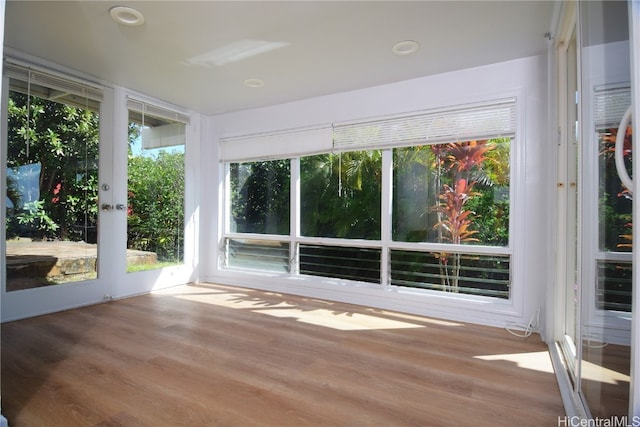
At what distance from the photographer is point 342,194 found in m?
3.84

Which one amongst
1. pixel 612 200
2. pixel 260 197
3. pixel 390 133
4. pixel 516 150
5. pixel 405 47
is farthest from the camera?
pixel 260 197

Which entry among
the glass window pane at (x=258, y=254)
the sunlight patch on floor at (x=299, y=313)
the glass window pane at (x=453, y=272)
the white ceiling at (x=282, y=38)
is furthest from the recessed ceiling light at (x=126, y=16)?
the glass window pane at (x=453, y=272)

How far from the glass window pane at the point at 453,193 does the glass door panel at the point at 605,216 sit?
1401 mm

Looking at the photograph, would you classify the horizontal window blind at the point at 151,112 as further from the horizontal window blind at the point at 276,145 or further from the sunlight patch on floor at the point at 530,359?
the sunlight patch on floor at the point at 530,359

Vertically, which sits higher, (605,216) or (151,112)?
(151,112)

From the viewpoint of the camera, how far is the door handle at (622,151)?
1059mm

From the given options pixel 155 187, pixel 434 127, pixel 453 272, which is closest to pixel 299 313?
pixel 453 272

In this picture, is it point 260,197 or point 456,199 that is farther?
point 260,197

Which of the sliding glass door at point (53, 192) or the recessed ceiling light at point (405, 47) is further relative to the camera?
the sliding glass door at point (53, 192)

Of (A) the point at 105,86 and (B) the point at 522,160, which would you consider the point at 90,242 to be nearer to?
(A) the point at 105,86

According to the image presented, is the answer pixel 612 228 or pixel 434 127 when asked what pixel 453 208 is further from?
pixel 612 228

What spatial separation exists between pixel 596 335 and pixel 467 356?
0.97 meters

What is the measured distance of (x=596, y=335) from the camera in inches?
57.7

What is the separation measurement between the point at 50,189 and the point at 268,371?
2650mm
